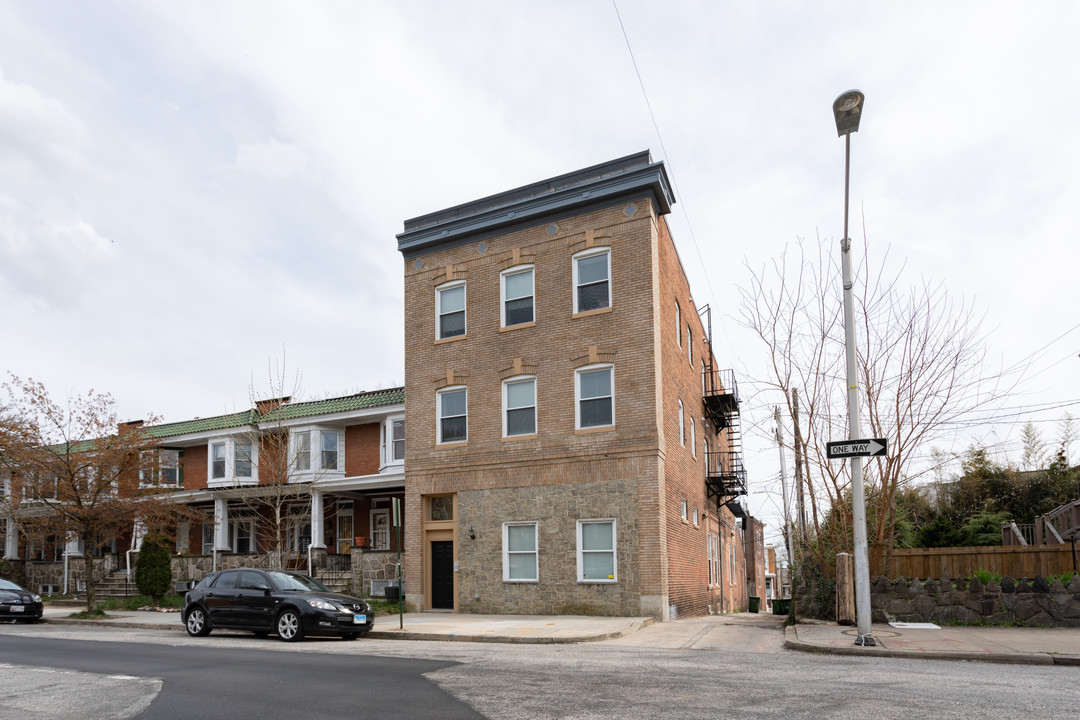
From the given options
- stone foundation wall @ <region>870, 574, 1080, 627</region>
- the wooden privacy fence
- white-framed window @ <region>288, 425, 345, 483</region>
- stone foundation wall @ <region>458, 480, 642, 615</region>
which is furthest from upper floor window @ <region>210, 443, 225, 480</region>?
stone foundation wall @ <region>870, 574, 1080, 627</region>

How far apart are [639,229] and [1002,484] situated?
72.5ft

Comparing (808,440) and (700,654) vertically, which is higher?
(808,440)

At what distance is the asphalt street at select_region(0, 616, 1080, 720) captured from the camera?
26.3ft

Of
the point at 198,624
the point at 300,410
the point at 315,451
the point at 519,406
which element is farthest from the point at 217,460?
the point at 198,624

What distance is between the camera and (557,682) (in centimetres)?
973

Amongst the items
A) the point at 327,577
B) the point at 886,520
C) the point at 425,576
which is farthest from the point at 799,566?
the point at 327,577

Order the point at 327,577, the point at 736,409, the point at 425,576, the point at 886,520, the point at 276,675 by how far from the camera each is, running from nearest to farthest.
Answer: the point at 276,675 < the point at 886,520 < the point at 425,576 < the point at 327,577 < the point at 736,409

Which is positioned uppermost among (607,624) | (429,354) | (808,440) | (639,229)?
(639,229)

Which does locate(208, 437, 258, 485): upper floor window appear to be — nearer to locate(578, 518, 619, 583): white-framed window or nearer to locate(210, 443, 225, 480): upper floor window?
locate(210, 443, 225, 480): upper floor window

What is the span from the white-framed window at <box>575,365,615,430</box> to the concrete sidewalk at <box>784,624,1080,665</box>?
7.29m

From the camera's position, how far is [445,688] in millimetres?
9445

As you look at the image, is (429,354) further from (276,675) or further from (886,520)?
(276,675)

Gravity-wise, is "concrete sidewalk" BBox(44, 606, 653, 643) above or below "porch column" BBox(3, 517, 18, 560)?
below

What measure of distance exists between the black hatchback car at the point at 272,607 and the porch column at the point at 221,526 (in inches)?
560
